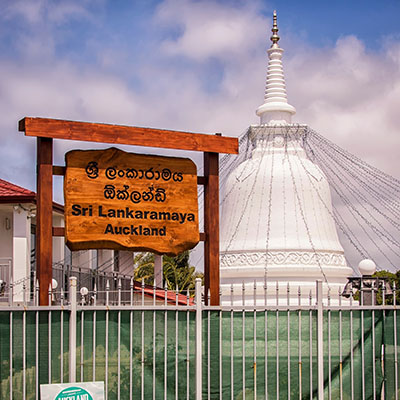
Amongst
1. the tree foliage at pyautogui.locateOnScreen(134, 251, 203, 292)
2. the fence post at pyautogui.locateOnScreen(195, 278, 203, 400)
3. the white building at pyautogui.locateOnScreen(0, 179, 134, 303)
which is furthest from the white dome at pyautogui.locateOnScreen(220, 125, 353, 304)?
the fence post at pyautogui.locateOnScreen(195, 278, 203, 400)

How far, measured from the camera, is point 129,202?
11.2 m

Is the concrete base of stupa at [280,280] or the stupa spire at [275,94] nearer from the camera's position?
the concrete base of stupa at [280,280]

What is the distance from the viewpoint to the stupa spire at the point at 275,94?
28562mm

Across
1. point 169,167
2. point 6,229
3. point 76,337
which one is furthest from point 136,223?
point 6,229

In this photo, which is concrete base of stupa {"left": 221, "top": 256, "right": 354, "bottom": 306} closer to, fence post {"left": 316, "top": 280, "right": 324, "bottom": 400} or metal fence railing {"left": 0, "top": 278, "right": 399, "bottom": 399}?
metal fence railing {"left": 0, "top": 278, "right": 399, "bottom": 399}

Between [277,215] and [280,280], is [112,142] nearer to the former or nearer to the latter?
[280,280]

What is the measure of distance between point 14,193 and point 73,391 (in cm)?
785

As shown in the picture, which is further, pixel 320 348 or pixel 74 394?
pixel 320 348

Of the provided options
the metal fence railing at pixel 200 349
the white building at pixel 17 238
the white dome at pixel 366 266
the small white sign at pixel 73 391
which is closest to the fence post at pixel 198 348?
the metal fence railing at pixel 200 349

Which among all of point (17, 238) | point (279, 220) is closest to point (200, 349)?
point (17, 238)

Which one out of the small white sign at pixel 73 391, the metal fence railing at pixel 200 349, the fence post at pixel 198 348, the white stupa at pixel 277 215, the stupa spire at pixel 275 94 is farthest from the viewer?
the stupa spire at pixel 275 94

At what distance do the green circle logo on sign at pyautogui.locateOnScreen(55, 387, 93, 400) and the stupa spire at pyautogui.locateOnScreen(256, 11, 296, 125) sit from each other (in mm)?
19368

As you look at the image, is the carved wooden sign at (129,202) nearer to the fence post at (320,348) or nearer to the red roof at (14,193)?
the fence post at (320,348)

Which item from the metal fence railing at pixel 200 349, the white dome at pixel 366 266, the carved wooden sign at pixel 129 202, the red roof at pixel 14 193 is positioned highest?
the red roof at pixel 14 193
